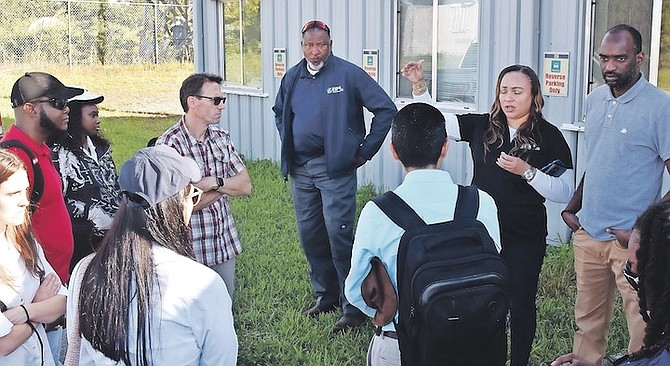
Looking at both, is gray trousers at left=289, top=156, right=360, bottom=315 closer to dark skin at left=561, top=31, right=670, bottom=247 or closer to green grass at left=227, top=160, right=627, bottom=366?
green grass at left=227, top=160, right=627, bottom=366

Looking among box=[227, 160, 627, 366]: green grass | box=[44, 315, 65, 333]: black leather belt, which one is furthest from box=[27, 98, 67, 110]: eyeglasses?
box=[227, 160, 627, 366]: green grass

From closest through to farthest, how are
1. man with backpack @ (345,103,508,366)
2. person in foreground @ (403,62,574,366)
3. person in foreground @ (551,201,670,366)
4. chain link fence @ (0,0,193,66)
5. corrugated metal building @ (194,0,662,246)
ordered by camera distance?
person in foreground @ (551,201,670,366), man with backpack @ (345,103,508,366), person in foreground @ (403,62,574,366), corrugated metal building @ (194,0,662,246), chain link fence @ (0,0,193,66)

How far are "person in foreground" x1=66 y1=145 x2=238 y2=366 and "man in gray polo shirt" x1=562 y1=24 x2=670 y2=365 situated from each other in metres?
2.56

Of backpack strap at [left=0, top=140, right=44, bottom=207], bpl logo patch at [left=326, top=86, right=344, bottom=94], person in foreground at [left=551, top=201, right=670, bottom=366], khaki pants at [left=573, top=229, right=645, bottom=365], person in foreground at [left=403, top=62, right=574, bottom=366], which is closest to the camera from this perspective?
person in foreground at [left=551, top=201, right=670, bottom=366]

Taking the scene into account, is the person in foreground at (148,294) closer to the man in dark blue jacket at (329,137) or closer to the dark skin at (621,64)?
the dark skin at (621,64)

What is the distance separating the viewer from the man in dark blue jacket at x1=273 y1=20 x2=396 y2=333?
577 centimetres

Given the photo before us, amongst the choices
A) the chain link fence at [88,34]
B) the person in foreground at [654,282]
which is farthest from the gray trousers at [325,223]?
the chain link fence at [88,34]

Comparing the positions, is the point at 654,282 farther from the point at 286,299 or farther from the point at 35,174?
the point at 286,299

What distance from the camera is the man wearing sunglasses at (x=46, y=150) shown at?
12.7 feet

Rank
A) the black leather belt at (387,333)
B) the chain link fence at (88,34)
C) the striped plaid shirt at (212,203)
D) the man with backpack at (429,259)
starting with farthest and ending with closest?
the chain link fence at (88,34) < the striped plaid shirt at (212,203) < the black leather belt at (387,333) < the man with backpack at (429,259)

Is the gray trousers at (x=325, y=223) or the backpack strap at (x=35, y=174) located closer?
the backpack strap at (x=35, y=174)

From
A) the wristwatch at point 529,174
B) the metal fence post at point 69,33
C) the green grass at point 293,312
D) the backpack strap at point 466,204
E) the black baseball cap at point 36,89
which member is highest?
the metal fence post at point 69,33

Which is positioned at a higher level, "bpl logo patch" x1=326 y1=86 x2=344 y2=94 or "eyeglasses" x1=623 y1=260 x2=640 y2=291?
"bpl logo patch" x1=326 y1=86 x2=344 y2=94

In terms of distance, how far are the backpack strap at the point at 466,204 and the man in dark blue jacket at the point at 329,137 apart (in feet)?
9.01
